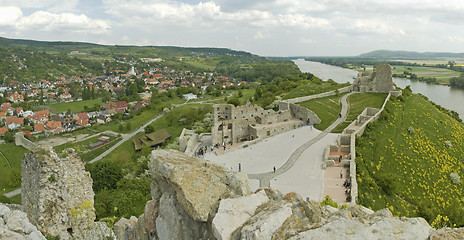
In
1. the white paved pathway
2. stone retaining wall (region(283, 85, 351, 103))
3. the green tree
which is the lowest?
the green tree

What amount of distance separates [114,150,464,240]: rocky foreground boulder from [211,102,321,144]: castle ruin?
22.7 meters

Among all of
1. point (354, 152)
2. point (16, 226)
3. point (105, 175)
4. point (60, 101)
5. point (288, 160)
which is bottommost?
point (105, 175)

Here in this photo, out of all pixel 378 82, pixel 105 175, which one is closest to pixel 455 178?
pixel 378 82

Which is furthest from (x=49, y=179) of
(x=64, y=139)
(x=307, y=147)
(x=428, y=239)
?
(x=64, y=139)

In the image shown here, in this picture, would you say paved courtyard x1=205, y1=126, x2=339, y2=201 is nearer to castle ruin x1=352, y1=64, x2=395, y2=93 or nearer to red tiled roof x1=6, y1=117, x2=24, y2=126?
castle ruin x1=352, y1=64, x2=395, y2=93

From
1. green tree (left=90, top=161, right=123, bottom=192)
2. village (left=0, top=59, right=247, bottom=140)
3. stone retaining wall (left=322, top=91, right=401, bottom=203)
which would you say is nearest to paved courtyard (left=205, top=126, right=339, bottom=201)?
stone retaining wall (left=322, top=91, right=401, bottom=203)

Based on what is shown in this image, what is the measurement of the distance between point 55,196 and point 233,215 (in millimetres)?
5887

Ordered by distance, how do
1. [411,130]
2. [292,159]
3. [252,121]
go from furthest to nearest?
[252,121]
[411,130]
[292,159]

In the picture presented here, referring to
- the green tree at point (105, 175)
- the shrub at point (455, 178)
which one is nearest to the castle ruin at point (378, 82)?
the shrub at point (455, 178)

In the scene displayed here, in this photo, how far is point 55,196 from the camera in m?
8.80

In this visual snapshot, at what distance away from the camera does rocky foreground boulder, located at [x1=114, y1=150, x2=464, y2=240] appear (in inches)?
209

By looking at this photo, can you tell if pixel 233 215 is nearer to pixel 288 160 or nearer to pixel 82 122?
pixel 288 160

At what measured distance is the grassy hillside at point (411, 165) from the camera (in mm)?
19297

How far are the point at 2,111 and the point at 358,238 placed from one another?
353 ft
